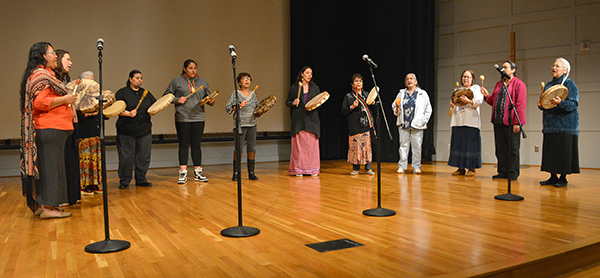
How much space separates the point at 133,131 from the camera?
5590mm

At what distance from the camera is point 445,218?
3.63 metres

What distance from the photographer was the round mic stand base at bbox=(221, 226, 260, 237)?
3.17 m

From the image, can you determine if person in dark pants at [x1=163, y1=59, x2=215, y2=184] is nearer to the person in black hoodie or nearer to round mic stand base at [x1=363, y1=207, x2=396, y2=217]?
the person in black hoodie

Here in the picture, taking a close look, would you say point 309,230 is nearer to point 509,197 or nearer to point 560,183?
point 509,197

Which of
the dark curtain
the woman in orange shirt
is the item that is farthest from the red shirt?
the dark curtain

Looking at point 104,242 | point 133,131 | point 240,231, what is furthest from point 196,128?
point 104,242

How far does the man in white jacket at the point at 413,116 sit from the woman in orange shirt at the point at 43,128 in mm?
4350

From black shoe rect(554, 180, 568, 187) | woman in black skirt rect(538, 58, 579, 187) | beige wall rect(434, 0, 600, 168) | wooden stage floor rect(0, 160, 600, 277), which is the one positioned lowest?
wooden stage floor rect(0, 160, 600, 277)

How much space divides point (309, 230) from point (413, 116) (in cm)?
371

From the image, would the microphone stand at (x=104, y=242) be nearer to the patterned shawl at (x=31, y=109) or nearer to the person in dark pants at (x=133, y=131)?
the patterned shawl at (x=31, y=109)

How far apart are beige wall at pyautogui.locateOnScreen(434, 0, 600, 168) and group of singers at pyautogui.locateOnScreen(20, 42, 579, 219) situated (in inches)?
77.1

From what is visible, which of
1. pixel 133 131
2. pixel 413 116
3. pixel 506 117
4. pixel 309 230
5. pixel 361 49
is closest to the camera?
pixel 309 230

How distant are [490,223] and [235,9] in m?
6.29

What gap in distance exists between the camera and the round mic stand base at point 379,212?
3740 millimetres
